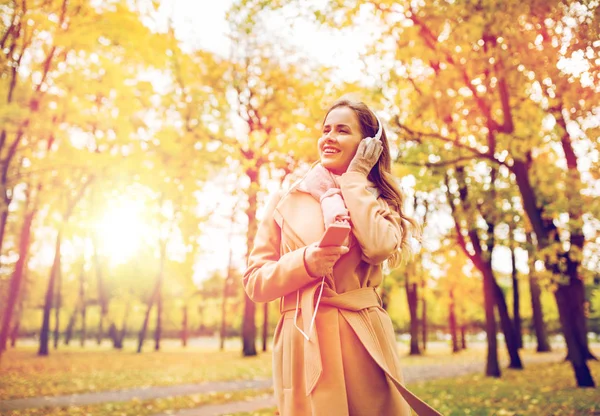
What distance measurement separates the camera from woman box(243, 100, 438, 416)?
1664 millimetres

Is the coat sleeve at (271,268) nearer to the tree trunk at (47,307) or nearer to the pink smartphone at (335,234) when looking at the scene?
the pink smartphone at (335,234)

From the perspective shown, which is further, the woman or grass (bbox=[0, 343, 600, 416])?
grass (bbox=[0, 343, 600, 416])

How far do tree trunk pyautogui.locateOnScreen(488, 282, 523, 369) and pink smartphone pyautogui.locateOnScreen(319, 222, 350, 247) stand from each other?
1274 cm

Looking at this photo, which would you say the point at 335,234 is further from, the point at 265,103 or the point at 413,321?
the point at 413,321

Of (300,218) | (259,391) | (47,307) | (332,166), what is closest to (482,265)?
(259,391)

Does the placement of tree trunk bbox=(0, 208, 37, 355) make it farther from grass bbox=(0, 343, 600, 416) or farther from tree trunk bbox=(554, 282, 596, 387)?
tree trunk bbox=(554, 282, 596, 387)

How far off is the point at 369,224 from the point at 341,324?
0.40 m

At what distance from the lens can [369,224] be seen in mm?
1729

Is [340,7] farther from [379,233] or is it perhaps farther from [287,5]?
[379,233]

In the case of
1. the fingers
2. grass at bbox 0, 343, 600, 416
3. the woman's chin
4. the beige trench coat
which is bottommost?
grass at bbox 0, 343, 600, 416

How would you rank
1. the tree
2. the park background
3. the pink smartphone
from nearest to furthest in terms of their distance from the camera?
the pink smartphone → the park background → the tree

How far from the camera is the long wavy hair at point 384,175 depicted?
207 cm

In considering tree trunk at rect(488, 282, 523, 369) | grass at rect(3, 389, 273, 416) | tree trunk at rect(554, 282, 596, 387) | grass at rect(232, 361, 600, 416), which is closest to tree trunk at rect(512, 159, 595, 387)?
tree trunk at rect(554, 282, 596, 387)

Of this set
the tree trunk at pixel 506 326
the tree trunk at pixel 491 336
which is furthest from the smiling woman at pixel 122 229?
the tree trunk at pixel 506 326
